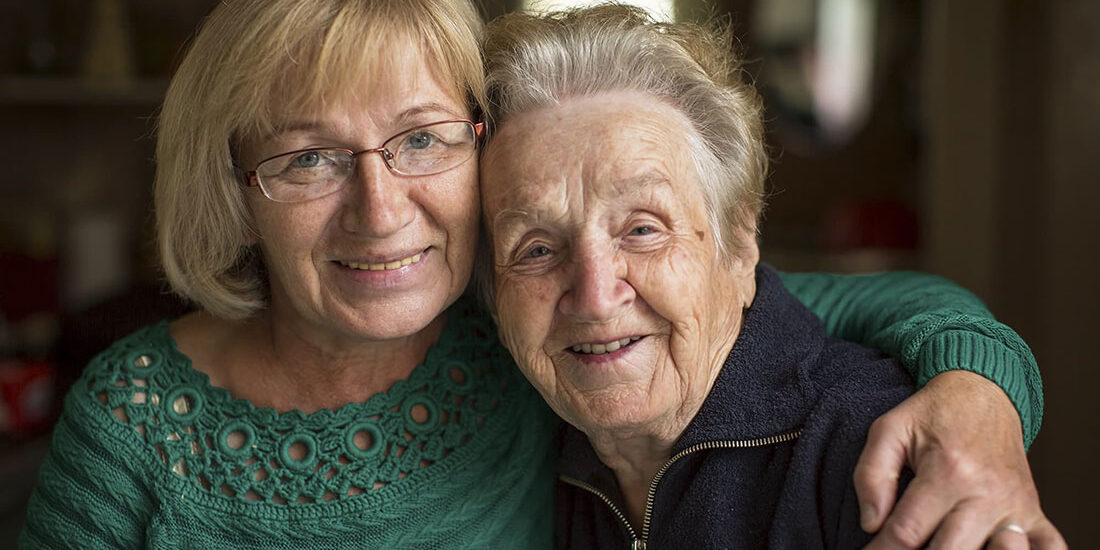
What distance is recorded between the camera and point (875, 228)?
3.84m

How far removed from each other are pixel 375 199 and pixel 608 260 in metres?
0.32

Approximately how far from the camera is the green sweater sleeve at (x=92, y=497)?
4.63 feet

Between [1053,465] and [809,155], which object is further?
[809,155]

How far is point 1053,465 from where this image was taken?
2.78 m

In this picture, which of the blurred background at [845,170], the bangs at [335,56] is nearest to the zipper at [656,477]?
the bangs at [335,56]

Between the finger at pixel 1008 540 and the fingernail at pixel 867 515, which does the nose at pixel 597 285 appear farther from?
the finger at pixel 1008 540

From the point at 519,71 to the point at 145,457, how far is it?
770 millimetres

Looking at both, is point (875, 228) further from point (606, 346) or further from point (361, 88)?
point (361, 88)

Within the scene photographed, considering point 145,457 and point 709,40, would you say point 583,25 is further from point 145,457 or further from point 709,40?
point 145,457

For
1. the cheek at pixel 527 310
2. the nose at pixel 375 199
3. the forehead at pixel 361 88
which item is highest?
the forehead at pixel 361 88

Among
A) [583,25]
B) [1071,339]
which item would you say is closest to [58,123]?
[583,25]

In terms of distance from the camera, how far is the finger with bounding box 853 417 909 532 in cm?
111

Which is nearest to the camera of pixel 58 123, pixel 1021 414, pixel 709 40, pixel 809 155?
pixel 1021 414

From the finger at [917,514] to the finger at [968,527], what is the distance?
0.01 m
